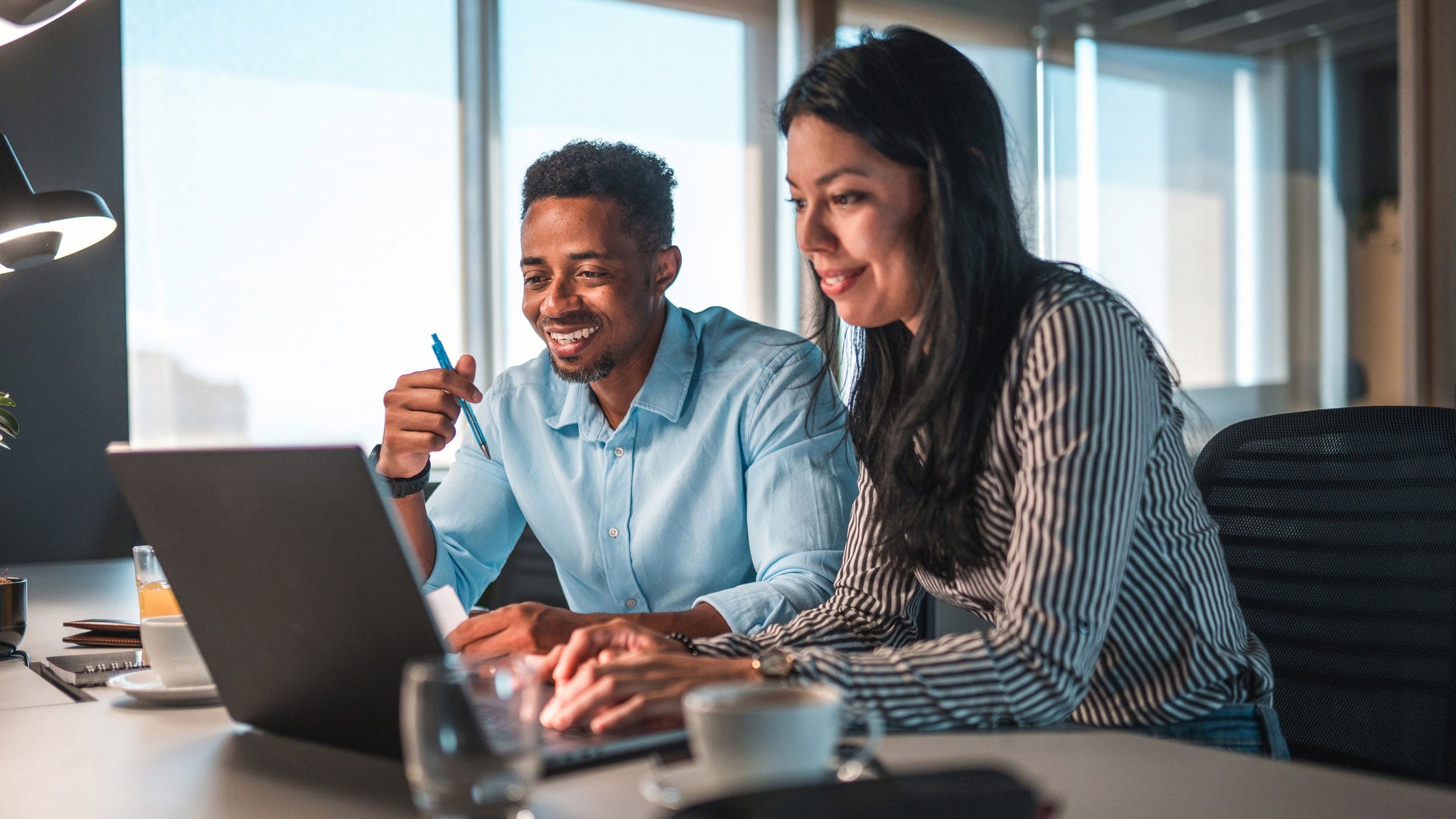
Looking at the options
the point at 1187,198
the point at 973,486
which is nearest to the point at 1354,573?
the point at 973,486

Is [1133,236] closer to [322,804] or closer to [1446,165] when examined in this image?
[1446,165]

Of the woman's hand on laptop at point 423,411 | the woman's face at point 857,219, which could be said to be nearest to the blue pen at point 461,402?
the woman's hand on laptop at point 423,411

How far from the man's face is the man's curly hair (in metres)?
0.02

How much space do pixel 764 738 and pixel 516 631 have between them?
22.3 inches

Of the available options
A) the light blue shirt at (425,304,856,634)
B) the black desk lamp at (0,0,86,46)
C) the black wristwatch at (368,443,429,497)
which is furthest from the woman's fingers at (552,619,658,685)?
the black desk lamp at (0,0,86,46)

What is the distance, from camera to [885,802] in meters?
0.58

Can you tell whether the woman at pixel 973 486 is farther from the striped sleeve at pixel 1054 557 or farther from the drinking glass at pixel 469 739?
the drinking glass at pixel 469 739

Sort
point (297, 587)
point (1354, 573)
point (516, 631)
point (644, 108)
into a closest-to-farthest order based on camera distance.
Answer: point (297, 587) < point (516, 631) < point (1354, 573) < point (644, 108)

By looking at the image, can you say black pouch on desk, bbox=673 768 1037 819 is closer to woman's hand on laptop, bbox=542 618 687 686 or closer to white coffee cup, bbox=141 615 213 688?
woman's hand on laptop, bbox=542 618 687 686

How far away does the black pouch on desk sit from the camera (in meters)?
0.57

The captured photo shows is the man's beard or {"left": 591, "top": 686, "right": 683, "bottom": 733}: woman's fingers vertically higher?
the man's beard

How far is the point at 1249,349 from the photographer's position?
11.6 ft

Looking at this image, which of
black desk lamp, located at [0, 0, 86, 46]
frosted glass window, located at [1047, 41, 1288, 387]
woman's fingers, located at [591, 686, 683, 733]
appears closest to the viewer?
woman's fingers, located at [591, 686, 683, 733]

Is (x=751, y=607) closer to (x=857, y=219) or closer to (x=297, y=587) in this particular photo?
(x=857, y=219)
